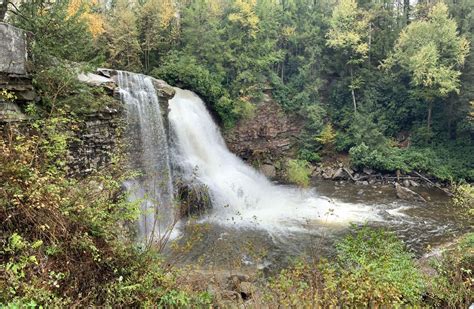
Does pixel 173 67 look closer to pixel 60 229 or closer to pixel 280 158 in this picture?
pixel 280 158

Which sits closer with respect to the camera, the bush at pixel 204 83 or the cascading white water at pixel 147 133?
the cascading white water at pixel 147 133

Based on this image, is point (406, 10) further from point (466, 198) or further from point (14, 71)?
point (14, 71)

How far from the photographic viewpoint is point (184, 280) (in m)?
4.59

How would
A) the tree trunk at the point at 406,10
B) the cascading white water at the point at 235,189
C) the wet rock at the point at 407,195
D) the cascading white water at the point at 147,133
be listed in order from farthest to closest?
the tree trunk at the point at 406,10
the wet rock at the point at 407,195
the cascading white water at the point at 235,189
the cascading white water at the point at 147,133

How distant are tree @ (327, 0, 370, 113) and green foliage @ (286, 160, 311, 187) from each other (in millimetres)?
5753

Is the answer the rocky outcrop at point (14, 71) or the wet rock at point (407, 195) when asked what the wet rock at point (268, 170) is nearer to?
the wet rock at point (407, 195)

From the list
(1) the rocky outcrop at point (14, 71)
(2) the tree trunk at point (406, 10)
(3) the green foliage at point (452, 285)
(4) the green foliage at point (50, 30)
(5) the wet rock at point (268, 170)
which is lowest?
(5) the wet rock at point (268, 170)

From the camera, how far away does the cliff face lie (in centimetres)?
1800

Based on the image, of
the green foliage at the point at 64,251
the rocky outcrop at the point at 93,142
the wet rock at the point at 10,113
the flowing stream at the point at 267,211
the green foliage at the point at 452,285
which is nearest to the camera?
the green foliage at the point at 64,251

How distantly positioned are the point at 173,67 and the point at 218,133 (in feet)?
14.6

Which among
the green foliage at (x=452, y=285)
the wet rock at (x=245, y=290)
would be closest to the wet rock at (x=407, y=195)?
the green foliage at (x=452, y=285)

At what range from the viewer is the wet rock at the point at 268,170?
56.9 ft

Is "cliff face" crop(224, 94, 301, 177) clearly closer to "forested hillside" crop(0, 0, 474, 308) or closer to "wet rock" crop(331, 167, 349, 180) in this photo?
"forested hillside" crop(0, 0, 474, 308)

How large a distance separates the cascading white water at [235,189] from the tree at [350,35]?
28.7ft
